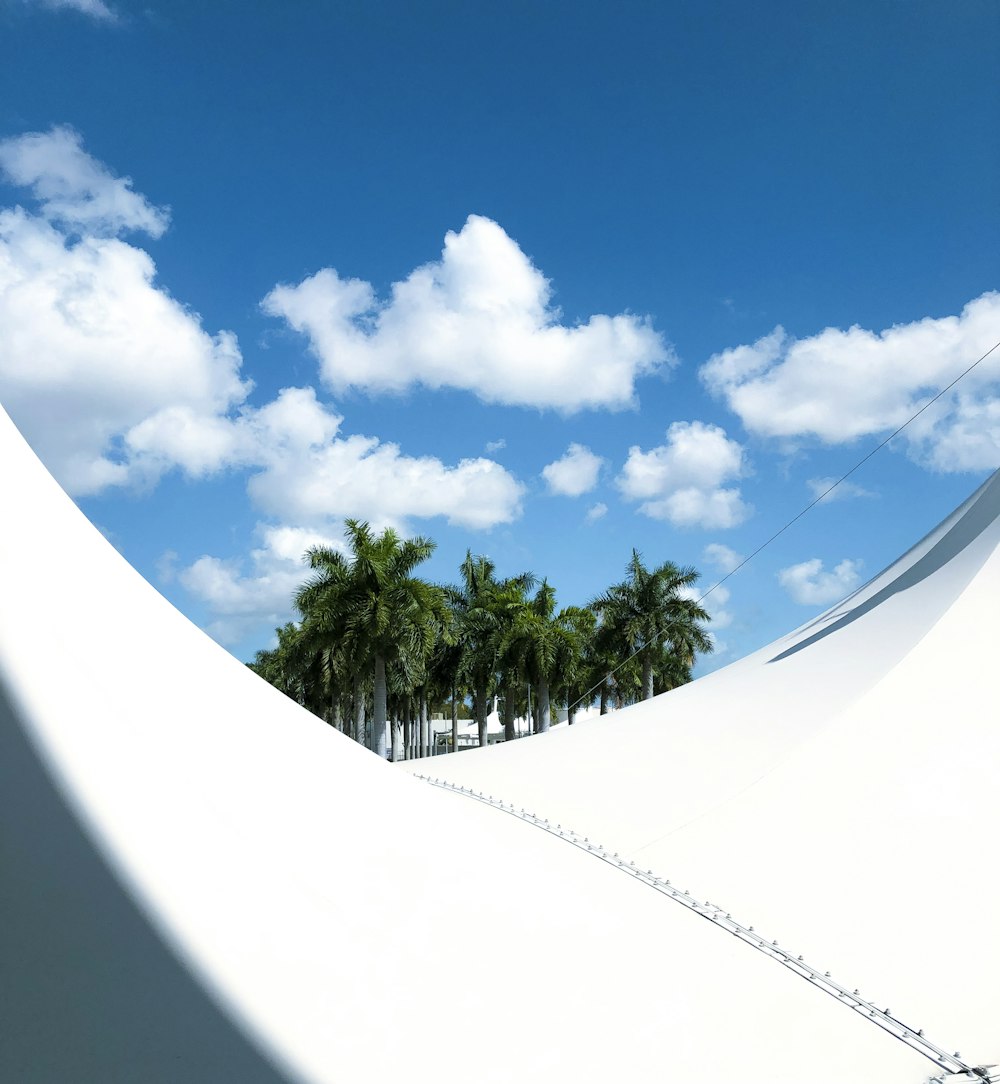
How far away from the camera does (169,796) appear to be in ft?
13.0

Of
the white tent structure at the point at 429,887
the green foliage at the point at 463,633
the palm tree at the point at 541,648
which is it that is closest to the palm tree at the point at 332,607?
the green foliage at the point at 463,633

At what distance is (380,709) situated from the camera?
28.3 metres

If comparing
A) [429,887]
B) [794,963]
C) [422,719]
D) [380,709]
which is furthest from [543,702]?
[429,887]

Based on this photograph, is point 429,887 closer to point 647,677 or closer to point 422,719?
point 647,677

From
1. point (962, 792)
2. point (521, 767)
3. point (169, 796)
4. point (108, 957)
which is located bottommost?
point (108, 957)

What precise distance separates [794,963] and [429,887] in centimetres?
305

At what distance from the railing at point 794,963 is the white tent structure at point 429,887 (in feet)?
0.08

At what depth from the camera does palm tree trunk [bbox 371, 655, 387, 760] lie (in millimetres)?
27469

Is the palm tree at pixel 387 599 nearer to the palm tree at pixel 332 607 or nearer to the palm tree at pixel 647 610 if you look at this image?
the palm tree at pixel 332 607

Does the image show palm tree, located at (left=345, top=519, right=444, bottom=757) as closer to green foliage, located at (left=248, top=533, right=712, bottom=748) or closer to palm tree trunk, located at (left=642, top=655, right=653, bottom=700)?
green foliage, located at (left=248, top=533, right=712, bottom=748)

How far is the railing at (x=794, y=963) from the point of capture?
5.44 meters

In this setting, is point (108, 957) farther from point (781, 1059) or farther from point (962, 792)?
point (962, 792)

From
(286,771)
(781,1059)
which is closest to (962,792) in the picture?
(781,1059)

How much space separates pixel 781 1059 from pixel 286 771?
3.34 metres
